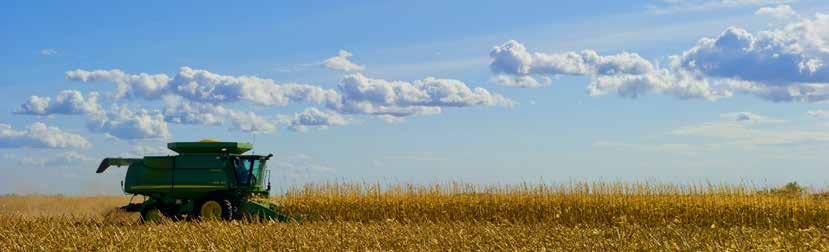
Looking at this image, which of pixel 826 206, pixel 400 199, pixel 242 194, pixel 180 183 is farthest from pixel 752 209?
pixel 180 183

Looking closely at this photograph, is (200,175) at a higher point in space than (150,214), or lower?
higher

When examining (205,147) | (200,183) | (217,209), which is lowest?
(217,209)

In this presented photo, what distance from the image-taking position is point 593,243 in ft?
34.2

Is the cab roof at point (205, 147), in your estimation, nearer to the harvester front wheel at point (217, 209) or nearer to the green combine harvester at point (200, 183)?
the green combine harvester at point (200, 183)

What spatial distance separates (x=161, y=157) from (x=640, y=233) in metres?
14.6

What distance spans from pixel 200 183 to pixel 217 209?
80 cm

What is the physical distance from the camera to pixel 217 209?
2198cm

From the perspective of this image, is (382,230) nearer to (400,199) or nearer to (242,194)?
(242,194)

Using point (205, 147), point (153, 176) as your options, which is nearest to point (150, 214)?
point (153, 176)

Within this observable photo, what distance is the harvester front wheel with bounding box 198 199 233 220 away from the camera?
21.8 meters

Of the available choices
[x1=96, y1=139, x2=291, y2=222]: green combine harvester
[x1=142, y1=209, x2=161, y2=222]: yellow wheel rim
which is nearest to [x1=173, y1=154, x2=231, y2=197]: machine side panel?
[x1=96, y1=139, x2=291, y2=222]: green combine harvester

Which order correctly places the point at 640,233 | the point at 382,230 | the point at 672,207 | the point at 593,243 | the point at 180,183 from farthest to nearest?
the point at 672,207 → the point at 180,183 → the point at 382,230 → the point at 640,233 → the point at 593,243

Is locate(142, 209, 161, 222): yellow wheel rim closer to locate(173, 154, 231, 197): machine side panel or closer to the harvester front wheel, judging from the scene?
locate(173, 154, 231, 197): machine side panel

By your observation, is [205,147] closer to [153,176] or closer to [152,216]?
[153,176]
